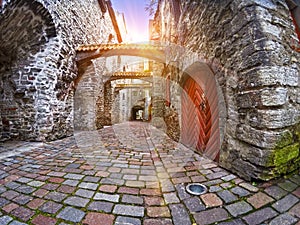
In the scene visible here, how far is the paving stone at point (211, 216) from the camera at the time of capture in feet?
4.12

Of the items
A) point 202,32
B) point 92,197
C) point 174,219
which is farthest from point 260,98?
point 92,197

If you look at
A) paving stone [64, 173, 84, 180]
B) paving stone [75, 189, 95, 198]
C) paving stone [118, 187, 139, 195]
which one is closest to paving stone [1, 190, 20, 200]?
paving stone [64, 173, 84, 180]

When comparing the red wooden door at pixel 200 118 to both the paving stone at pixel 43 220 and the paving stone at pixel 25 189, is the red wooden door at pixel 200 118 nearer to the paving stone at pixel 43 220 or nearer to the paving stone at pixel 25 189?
the paving stone at pixel 43 220

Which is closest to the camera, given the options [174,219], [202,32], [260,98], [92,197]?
[174,219]

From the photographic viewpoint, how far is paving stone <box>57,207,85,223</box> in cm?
126

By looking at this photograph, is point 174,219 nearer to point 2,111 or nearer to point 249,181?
point 249,181

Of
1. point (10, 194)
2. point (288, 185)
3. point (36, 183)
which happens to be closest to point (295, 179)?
point (288, 185)

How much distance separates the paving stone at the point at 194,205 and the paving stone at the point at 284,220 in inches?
20.1

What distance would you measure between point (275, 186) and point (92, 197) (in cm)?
187

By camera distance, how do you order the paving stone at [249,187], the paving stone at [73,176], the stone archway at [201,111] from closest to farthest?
the paving stone at [249,187] < the paving stone at [73,176] < the stone archway at [201,111]

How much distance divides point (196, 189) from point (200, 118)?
1.82m

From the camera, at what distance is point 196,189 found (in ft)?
5.61

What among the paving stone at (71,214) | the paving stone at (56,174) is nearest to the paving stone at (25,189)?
the paving stone at (56,174)

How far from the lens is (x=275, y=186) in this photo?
165cm
